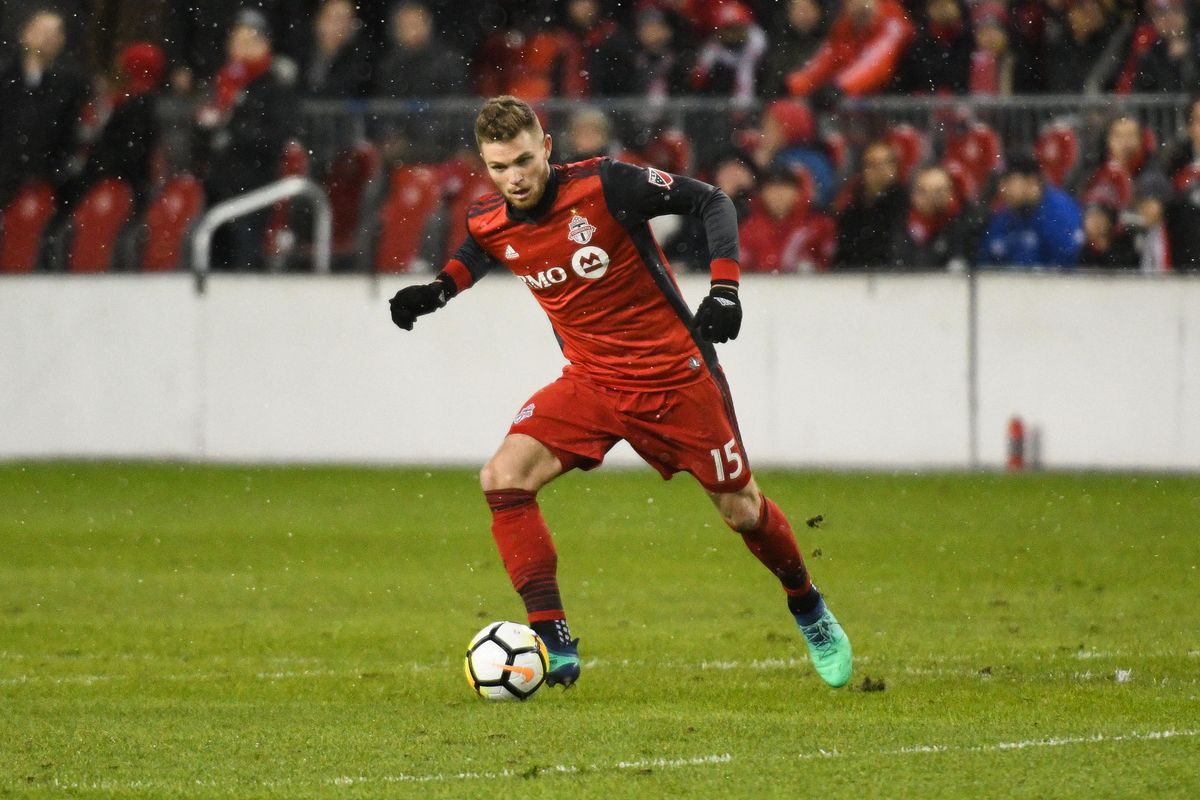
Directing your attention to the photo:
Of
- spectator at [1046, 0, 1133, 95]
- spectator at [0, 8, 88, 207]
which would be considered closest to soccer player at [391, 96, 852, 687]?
spectator at [1046, 0, 1133, 95]

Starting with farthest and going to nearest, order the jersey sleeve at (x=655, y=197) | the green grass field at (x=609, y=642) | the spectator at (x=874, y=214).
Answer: the spectator at (x=874, y=214), the jersey sleeve at (x=655, y=197), the green grass field at (x=609, y=642)

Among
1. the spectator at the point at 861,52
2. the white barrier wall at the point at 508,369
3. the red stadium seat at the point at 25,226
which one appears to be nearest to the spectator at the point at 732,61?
the spectator at the point at 861,52

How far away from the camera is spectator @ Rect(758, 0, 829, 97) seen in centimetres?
1608

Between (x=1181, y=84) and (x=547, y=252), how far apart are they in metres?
9.09

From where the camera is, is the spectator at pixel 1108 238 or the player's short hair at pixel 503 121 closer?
the player's short hair at pixel 503 121

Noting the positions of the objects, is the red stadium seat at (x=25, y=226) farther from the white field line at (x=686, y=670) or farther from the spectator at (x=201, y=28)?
the white field line at (x=686, y=670)

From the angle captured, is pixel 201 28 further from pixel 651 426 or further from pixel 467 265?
pixel 651 426

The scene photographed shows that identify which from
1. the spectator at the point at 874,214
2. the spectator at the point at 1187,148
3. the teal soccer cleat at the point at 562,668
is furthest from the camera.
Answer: the spectator at the point at 874,214

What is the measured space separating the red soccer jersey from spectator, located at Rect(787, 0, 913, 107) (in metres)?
9.02

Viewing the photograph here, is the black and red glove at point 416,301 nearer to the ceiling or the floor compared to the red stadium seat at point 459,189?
nearer to the ceiling

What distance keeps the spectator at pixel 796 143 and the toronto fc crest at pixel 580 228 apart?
8397 millimetres

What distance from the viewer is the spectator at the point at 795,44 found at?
16078mm

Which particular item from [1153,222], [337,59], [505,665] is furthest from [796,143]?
[505,665]

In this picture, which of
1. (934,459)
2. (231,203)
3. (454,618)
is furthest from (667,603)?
(231,203)
